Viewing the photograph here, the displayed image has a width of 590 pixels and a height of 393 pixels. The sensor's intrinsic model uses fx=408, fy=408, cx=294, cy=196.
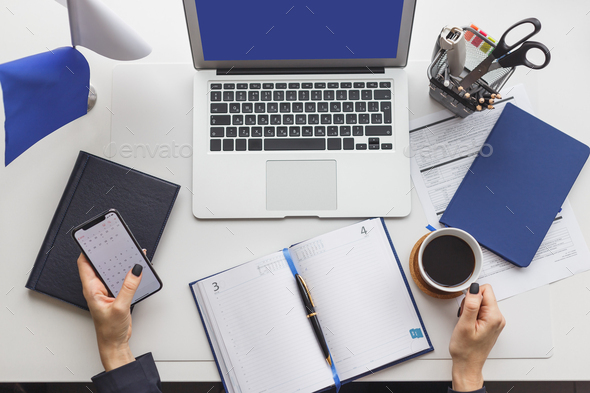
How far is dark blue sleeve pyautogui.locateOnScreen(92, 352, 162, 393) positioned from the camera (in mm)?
777

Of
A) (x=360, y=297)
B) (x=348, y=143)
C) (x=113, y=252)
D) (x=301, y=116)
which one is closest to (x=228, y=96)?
(x=301, y=116)

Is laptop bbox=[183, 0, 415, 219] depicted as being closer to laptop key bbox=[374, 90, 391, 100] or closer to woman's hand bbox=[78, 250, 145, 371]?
laptop key bbox=[374, 90, 391, 100]

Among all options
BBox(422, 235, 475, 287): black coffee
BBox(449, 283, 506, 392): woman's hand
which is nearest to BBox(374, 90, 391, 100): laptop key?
BBox(422, 235, 475, 287): black coffee

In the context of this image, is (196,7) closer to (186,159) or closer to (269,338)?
(186,159)

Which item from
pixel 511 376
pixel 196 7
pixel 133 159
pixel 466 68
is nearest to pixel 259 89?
pixel 196 7

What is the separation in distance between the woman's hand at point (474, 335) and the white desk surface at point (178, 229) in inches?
1.6

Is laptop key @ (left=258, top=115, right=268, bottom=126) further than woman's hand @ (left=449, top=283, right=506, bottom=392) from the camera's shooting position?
Yes

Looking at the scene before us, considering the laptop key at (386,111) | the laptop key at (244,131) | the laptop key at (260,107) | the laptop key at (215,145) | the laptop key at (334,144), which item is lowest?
the laptop key at (215,145)

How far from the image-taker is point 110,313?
2.48ft

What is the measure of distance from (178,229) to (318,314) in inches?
13.4

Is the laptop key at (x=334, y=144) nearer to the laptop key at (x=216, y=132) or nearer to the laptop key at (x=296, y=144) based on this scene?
the laptop key at (x=296, y=144)

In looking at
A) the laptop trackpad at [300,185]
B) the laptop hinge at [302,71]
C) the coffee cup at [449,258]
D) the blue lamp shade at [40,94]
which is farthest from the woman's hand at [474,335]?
the blue lamp shade at [40,94]

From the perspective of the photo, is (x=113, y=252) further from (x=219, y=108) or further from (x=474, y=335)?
(x=474, y=335)

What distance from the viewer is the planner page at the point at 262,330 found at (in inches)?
31.9
